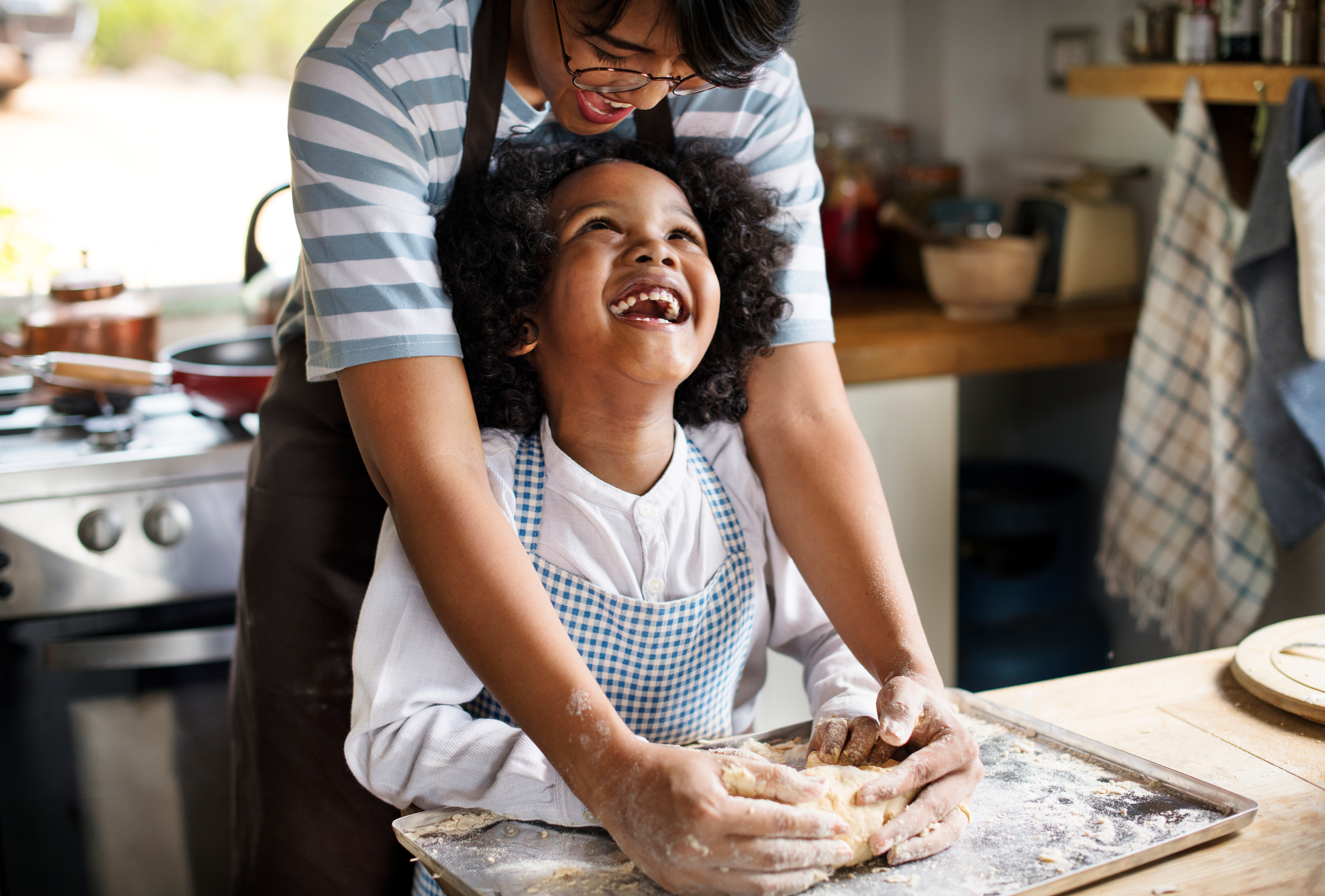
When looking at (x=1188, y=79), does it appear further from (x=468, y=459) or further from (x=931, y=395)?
(x=468, y=459)

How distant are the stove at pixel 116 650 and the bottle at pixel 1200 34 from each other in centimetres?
157

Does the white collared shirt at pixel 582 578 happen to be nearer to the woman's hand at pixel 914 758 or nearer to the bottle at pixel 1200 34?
the woman's hand at pixel 914 758

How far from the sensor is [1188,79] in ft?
5.95

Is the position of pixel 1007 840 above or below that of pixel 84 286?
below

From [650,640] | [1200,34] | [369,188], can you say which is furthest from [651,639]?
[1200,34]

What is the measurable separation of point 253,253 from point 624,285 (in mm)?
1088

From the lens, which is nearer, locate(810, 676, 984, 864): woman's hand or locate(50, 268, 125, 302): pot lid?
locate(810, 676, 984, 864): woman's hand

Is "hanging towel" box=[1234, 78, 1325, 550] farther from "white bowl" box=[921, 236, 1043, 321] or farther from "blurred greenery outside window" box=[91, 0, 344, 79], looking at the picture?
"blurred greenery outside window" box=[91, 0, 344, 79]

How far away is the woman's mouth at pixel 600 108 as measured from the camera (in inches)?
37.9

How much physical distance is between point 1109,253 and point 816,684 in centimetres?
153

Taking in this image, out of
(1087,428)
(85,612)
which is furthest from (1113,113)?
(85,612)

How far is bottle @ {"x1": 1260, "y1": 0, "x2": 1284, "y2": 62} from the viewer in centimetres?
167

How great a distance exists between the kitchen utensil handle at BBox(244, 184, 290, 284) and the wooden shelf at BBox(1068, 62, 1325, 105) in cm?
139

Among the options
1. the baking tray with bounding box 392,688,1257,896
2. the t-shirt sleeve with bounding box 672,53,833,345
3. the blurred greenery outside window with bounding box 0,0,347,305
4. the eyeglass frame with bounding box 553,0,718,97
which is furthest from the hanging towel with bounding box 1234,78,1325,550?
the blurred greenery outside window with bounding box 0,0,347,305
